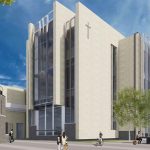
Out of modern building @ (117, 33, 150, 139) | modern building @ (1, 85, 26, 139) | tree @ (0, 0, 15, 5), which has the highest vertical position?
modern building @ (117, 33, 150, 139)

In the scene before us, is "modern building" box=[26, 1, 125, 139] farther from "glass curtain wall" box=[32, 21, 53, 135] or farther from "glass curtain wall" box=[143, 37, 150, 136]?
"glass curtain wall" box=[143, 37, 150, 136]

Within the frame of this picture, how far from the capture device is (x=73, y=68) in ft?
174

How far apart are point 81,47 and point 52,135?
531 inches

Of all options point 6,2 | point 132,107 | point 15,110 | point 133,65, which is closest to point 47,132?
point 15,110

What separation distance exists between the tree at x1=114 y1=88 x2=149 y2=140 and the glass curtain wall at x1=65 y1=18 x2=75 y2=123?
22.4ft

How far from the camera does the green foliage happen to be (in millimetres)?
52531

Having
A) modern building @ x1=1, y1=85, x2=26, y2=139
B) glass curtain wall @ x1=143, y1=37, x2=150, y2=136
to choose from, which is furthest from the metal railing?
glass curtain wall @ x1=143, y1=37, x2=150, y2=136

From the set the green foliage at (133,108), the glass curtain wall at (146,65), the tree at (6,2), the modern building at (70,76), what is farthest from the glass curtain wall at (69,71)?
the tree at (6,2)

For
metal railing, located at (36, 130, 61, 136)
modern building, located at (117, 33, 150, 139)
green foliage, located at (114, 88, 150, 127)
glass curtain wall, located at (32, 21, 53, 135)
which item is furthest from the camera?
modern building, located at (117, 33, 150, 139)

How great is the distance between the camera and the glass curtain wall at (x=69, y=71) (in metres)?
52.8

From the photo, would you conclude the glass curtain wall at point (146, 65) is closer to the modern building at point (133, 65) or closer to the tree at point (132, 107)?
the modern building at point (133, 65)

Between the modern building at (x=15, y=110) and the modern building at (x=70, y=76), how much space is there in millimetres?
6481

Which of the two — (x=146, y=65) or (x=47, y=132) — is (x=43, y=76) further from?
(x=146, y=65)

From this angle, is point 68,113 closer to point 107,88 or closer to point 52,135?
point 52,135
